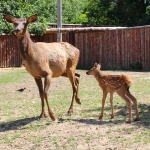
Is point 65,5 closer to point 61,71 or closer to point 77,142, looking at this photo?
point 61,71

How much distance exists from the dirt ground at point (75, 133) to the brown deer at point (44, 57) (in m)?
0.45

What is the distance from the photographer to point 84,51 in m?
23.3

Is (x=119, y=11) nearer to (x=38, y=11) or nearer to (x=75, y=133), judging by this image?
(x=38, y=11)

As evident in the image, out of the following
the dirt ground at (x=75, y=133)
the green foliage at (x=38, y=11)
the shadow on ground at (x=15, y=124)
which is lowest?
the shadow on ground at (x=15, y=124)

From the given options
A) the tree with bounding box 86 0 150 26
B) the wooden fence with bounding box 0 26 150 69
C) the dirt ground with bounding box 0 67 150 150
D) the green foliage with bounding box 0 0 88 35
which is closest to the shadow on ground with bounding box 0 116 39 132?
the dirt ground with bounding box 0 67 150 150

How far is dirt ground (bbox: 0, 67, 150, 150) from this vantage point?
6.46 metres

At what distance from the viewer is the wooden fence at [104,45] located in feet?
67.7

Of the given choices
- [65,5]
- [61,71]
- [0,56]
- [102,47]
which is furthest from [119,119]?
[65,5]

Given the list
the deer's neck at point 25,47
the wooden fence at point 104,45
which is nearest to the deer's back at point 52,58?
the deer's neck at point 25,47

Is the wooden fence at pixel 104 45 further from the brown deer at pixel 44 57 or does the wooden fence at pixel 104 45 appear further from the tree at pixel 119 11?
the brown deer at pixel 44 57

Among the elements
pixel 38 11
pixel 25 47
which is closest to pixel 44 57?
pixel 25 47

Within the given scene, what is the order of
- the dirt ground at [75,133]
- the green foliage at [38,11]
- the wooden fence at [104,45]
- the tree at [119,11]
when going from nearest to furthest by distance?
the dirt ground at [75,133] < the wooden fence at [104,45] < the green foliage at [38,11] < the tree at [119,11]

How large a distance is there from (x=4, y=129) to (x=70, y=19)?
33385 millimetres

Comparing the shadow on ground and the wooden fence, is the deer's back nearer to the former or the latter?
the shadow on ground
